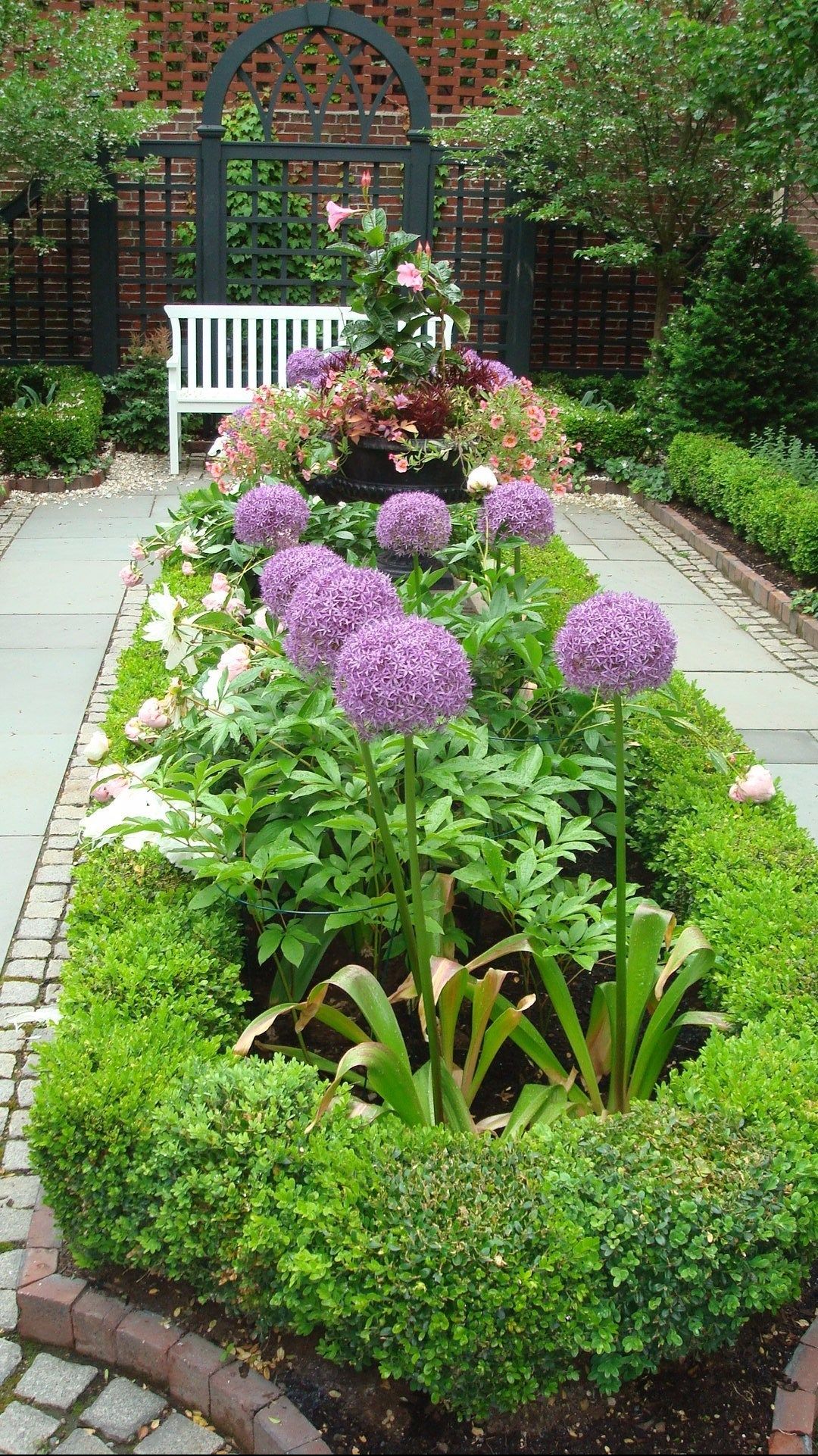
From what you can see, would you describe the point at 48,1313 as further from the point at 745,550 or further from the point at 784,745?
the point at 745,550

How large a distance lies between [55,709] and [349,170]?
7.10m

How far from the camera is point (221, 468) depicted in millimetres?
5035

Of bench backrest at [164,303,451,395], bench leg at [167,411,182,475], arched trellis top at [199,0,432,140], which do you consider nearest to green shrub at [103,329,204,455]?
bench backrest at [164,303,451,395]

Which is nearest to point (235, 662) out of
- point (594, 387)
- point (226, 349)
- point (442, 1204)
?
point (442, 1204)

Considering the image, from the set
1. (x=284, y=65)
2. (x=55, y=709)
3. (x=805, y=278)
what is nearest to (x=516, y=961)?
(x=55, y=709)

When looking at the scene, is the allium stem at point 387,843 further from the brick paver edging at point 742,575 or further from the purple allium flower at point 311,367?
the brick paver edging at point 742,575

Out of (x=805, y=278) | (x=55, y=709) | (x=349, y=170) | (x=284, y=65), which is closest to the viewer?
(x=55, y=709)

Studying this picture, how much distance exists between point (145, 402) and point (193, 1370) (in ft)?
27.1

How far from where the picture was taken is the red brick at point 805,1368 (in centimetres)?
194

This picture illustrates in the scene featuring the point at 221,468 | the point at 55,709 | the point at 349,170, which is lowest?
the point at 55,709

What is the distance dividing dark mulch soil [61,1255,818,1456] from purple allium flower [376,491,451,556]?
1961 mm

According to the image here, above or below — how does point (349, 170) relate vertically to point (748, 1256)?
above

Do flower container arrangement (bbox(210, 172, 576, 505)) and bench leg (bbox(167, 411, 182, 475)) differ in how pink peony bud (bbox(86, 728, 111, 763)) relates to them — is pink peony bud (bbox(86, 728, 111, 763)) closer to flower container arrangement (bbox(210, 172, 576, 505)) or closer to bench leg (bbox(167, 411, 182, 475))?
flower container arrangement (bbox(210, 172, 576, 505))

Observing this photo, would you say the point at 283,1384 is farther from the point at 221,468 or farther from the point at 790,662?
the point at 790,662
